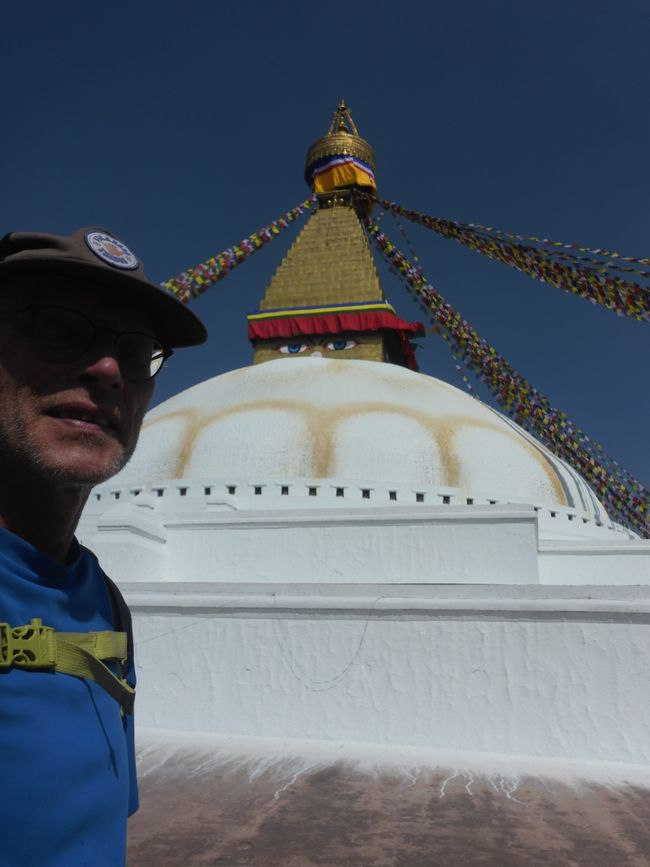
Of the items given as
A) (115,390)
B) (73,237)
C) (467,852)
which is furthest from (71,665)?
(467,852)

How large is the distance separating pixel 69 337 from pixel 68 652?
45cm

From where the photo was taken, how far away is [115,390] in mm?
1054

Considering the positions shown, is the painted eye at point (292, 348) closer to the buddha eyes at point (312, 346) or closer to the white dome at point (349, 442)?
the buddha eyes at point (312, 346)

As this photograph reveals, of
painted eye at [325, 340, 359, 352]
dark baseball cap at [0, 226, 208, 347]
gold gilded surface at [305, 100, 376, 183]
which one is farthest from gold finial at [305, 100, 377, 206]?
dark baseball cap at [0, 226, 208, 347]

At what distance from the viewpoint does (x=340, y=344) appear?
12.7 meters

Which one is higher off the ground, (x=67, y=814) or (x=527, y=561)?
(x=527, y=561)

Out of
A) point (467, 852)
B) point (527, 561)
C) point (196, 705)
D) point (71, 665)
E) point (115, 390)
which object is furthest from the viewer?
point (527, 561)

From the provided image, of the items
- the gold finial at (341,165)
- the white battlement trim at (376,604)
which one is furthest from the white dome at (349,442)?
the gold finial at (341,165)

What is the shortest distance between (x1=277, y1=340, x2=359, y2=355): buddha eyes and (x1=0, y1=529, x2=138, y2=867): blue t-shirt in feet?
38.6

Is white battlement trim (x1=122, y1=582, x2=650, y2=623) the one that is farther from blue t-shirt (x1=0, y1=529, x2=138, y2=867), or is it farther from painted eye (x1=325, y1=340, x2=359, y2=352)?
painted eye (x1=325, y1=340, x2=359, y2=352)

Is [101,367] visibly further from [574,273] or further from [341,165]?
[341,165]

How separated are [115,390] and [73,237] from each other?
9.1 inches

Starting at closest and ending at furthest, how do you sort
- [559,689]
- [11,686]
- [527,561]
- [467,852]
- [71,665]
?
[11,686] → [71,665] → [467,852] → [559,689] → [527,561]

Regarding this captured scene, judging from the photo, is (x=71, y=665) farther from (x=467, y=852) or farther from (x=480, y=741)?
(x=480, y=741)
